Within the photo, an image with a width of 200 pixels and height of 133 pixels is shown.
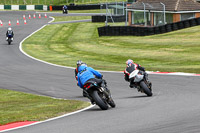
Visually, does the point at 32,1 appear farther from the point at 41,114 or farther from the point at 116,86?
the point at 41,114

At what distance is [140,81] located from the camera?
15.0 meters

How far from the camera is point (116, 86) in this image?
61.4 ft

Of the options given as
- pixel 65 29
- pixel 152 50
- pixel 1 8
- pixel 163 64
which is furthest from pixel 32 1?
pixel 163 64

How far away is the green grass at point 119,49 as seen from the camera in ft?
90.3

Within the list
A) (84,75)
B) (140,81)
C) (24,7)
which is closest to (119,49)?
(140,81)

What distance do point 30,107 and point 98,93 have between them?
100 inches

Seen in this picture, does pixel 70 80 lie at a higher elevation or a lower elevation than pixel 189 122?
lower

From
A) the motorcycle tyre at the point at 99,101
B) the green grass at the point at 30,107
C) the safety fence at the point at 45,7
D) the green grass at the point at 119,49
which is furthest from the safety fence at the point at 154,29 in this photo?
the safety fence at the point at 45,7

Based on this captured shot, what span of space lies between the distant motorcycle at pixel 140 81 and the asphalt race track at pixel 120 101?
0.86ft

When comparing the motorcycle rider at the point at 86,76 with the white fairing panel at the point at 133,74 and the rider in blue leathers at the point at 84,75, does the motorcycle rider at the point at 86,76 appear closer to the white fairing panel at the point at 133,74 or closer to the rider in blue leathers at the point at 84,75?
the rider in blue leathers at the point at 84,75

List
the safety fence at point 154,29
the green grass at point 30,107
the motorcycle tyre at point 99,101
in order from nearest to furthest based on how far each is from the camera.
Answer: the green grass at point 30,107, the motorcycle tyre at point 99,101, the safety fence at point 154,29

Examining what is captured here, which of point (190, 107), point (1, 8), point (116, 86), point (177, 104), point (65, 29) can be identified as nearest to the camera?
point (190, 107)

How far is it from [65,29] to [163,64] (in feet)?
→ 95.0

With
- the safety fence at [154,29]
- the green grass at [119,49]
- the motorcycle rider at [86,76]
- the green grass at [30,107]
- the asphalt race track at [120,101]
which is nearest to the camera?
the asphalt race track at [120,101]
